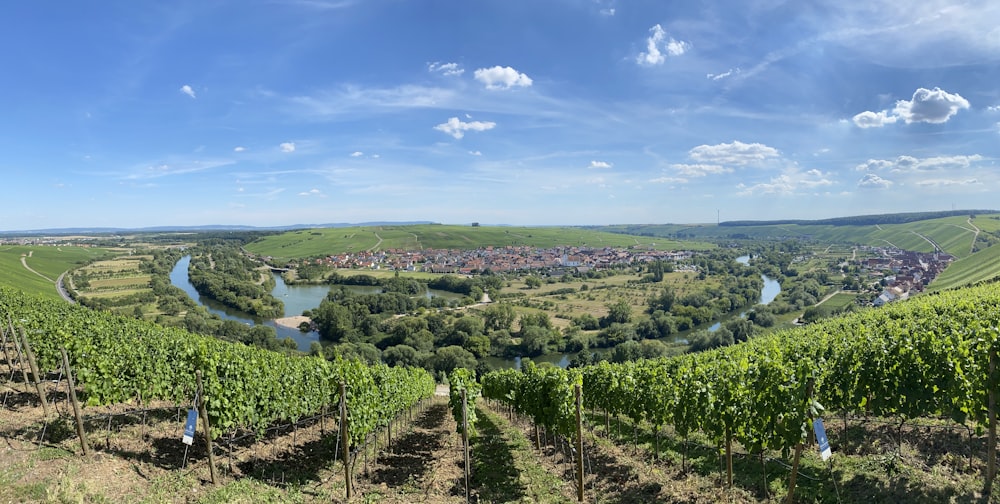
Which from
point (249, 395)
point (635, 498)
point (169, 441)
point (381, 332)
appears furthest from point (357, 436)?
point (381, 332)

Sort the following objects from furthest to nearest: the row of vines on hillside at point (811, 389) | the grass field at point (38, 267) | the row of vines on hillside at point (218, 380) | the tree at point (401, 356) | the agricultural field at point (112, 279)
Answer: the agricultural field at point (112, 279), the grass field at point (38, 267), the tree at point (401, 356), the row of vines on hillside at point (218, 380), the row of vines on hillside at point (811, 389)

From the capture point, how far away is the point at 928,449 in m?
9.97

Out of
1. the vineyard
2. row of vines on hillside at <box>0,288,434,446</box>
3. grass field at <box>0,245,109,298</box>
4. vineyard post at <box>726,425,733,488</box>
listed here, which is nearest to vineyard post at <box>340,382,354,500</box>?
the vineyard

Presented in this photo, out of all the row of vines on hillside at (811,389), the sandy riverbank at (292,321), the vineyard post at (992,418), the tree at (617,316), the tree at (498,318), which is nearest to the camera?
the vineyard post at (992,418)

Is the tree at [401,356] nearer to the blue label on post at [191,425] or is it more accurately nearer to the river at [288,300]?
the river at [288,300]

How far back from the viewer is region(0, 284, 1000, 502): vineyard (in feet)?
28.1

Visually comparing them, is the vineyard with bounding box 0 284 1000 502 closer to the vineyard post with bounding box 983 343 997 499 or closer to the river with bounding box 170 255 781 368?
the vineyard post with bounding box 983 343 997 499

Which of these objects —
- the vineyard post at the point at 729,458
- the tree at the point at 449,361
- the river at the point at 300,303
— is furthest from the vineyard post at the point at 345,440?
the river at the point at 300,303

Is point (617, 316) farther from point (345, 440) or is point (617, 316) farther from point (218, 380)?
point (218, 380)

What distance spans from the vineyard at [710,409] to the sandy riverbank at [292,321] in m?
75.4

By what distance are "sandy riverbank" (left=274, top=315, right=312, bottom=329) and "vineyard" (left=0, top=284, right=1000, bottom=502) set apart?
75441 millimetres

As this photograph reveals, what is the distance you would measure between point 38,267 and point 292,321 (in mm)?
79501

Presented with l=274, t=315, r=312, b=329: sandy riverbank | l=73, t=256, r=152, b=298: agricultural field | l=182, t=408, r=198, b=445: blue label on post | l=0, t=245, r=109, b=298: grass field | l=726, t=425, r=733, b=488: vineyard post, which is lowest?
l=274, t=315, r=312, b=329: sandy riverbank

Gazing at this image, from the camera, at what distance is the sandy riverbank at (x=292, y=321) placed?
88.6 metres
